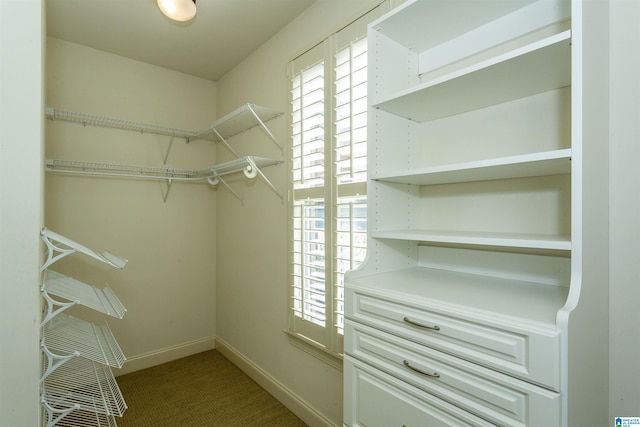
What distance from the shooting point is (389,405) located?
1.17m

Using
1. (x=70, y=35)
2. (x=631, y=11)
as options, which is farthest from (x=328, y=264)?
(x=70, y=35)

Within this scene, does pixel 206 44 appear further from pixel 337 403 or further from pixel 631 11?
pixel 337 403

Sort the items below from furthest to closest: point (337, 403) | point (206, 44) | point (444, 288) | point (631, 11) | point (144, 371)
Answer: point (144, 371) < point (206, 44) < point (337, 403) < point (444, 288) < point (631, 11)

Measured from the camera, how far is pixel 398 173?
4.21ft

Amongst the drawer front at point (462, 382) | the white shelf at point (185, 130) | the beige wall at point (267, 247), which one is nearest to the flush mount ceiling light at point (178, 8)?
the white shelf at point (185, 130)

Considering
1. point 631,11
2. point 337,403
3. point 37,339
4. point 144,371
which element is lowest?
point 144,371

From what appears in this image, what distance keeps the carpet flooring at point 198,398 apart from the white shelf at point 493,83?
2019mm

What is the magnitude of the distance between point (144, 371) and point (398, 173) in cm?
278

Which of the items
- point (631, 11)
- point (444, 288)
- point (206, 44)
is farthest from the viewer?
point (206, 44)

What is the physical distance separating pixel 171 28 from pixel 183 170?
1.12m

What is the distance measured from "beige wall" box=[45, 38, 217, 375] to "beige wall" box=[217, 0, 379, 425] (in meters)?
0.19

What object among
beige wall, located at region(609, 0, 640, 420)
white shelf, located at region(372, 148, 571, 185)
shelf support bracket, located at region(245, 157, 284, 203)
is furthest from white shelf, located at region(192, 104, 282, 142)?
beige wall, located at region(609, 0, 640, 420)

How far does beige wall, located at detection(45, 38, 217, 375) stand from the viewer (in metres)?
2.54

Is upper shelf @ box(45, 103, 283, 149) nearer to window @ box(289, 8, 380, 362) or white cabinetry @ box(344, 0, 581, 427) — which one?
window @ box(289, 8, 380, 362)
